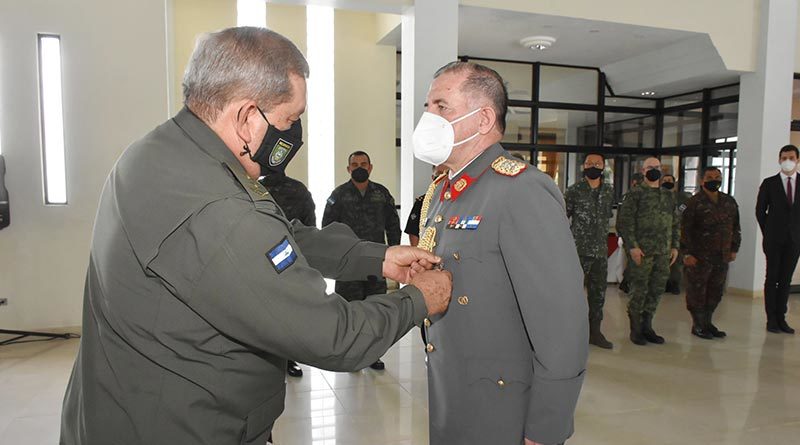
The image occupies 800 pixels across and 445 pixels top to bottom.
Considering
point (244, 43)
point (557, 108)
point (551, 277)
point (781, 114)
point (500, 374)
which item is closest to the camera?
point (244, 43)

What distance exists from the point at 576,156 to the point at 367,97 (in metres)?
3.83

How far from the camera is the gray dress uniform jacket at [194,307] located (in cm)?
84

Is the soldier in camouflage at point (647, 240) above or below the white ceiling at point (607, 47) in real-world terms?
below

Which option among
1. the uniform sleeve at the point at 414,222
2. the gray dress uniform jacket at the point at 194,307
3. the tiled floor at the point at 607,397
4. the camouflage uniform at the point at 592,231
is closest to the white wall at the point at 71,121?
the tiled floor at the point at 607,397

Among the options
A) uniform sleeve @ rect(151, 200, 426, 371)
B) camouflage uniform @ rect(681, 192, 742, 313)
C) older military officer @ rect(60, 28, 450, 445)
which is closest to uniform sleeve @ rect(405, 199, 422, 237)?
camouflage uniform @ rect(681, 192, 742, 313)

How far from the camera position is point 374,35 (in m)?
7.27

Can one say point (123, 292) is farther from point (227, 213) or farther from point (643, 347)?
point (643, 347)

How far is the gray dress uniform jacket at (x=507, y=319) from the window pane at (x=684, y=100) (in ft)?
28.5

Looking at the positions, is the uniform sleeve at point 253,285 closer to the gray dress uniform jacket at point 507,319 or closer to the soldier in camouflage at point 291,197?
the gray dress uniform jacket at point 507,319

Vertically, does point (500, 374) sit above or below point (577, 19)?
below

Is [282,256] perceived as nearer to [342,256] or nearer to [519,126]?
[342,256]

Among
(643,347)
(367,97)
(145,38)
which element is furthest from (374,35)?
(643,347)

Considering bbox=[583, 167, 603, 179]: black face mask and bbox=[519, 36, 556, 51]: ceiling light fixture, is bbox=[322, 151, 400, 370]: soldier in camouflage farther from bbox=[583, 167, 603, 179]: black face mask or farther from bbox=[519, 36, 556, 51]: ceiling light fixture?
bbox=[519, 36, 556, 51]: ceiling light fixture

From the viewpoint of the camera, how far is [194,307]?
85 centimetres
